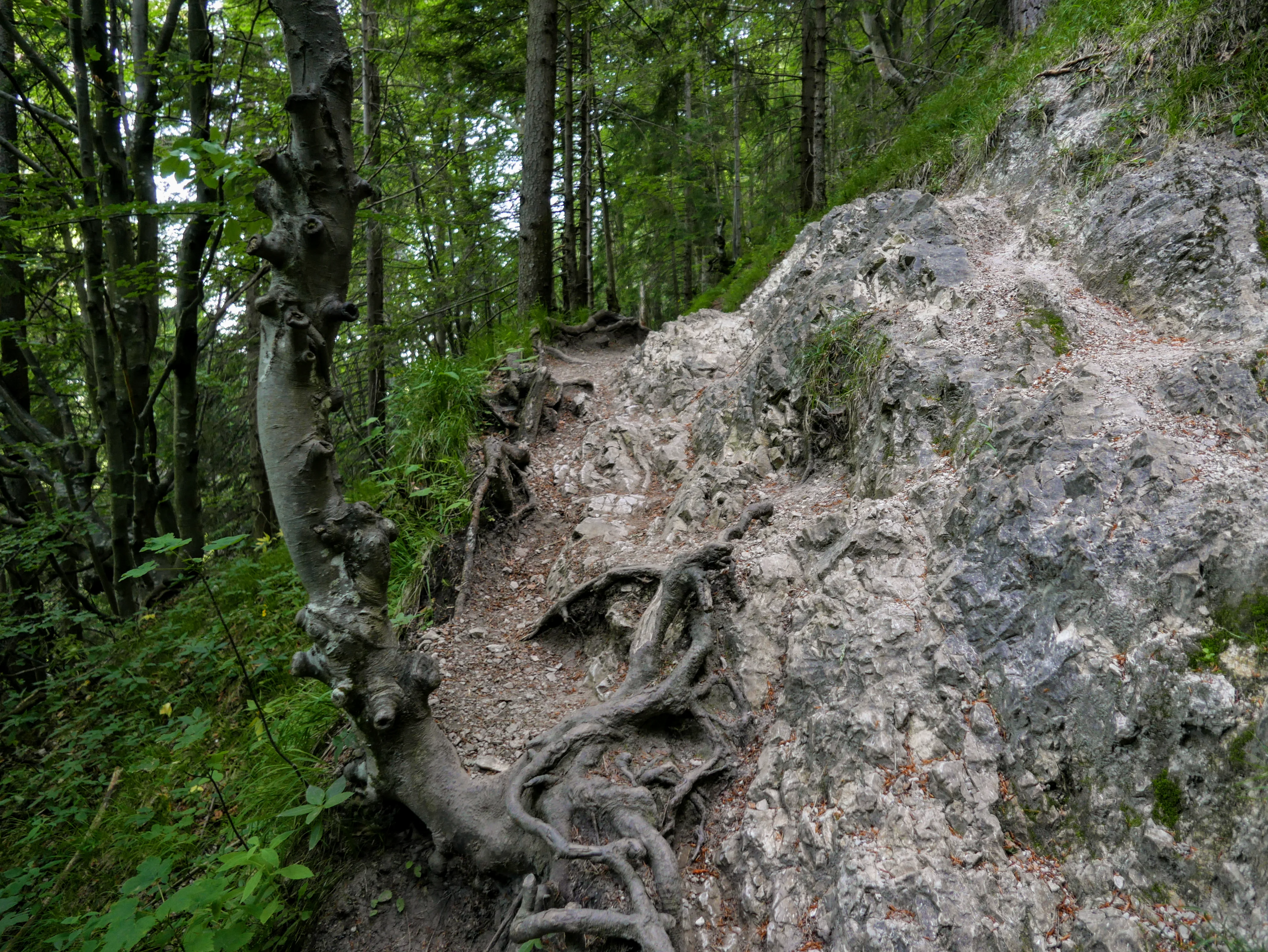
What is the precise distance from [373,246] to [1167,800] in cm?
1038

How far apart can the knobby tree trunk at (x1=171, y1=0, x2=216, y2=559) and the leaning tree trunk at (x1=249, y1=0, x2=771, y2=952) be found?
3811mm

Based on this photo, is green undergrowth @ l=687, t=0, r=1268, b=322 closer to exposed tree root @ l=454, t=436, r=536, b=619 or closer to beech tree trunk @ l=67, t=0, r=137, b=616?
exposed tree root @ l=454, t=436, r=536, b=619

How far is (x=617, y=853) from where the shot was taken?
2592mm

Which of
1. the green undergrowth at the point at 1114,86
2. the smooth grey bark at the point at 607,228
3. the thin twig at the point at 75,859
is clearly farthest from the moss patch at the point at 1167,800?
the smooth grey bark at the point at 607,228

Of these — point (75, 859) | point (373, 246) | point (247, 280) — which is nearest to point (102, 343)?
point (247, 280)

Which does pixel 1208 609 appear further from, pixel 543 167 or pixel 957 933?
pixel 543 167

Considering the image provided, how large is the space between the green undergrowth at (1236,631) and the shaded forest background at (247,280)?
10.9 feet

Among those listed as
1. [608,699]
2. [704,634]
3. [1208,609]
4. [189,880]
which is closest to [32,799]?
[189,880]

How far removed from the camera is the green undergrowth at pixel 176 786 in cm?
263

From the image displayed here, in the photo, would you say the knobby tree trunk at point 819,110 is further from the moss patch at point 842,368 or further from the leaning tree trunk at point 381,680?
the leaning tree trunk at point 381,680

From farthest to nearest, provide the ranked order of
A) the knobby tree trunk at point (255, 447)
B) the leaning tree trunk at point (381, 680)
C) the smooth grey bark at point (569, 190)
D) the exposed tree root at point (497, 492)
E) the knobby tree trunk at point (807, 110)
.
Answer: the smooth grey bark at point (569, 190)
the knobby tree trunk at point (807, 110)
the knobby tree trunk at point (255, 447)
the exposed tree root at point (497, 492)
the leaning tree trunk at point (381, 680)

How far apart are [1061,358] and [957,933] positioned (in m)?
3.02

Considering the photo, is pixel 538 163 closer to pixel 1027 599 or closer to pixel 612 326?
pixel 612 326

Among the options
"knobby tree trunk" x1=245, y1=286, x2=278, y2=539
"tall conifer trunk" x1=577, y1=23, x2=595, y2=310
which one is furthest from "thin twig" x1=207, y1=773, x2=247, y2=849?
"tall conifer trunk" x1=577, y1=23, x2=595, y2=310
